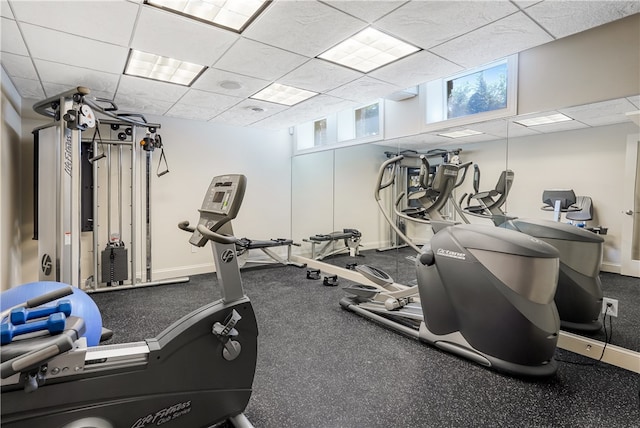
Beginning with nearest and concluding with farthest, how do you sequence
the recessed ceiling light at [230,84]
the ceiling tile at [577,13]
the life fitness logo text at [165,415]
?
the life fitness logo text at [165,415] < the ceiling tile at [577,13] < the recessed ceiling light at [230,84]

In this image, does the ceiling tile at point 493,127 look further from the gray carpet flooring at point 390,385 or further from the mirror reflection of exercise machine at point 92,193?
the mirror reflection of exercise machine at point 92,193

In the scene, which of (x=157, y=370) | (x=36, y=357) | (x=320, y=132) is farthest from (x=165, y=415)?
(x=320, y=132)

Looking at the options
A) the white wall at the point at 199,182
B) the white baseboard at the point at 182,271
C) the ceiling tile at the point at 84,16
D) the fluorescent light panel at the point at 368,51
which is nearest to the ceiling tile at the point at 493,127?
the fluorescent light panel at the point at 368,51

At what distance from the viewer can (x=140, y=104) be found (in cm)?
404

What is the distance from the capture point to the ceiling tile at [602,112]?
7.63ft

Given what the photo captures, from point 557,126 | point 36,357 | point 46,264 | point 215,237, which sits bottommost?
point 46,264

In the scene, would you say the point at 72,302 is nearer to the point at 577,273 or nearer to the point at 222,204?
the point at 222,204

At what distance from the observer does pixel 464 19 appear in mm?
2166

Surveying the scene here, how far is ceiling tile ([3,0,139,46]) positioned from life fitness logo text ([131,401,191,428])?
233 centimetres

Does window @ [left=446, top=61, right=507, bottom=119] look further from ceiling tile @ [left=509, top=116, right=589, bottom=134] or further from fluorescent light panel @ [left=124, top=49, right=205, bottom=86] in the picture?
fluorescent light panel @ [left=124, top=49, right=205, bottom=86]

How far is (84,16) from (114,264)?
303cm

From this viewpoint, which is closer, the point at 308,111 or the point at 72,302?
the point at 72,302

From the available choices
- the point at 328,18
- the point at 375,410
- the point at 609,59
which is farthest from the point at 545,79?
the point at 375,410

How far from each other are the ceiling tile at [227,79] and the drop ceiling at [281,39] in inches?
0.8
